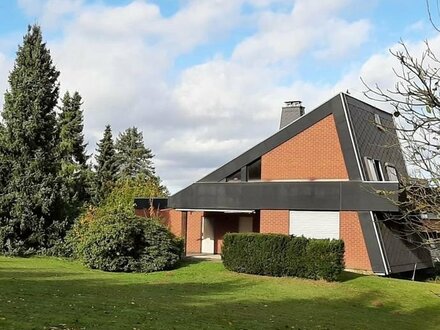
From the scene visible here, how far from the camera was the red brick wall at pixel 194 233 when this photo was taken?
35.4 m

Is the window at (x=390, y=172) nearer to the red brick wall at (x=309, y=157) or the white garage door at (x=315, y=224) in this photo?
the red brick wall at (x=309, y=157)

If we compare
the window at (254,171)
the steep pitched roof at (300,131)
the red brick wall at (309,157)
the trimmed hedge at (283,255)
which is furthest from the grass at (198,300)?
the red brick wall at (309,157)

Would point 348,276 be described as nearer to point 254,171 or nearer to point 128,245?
point 254,171

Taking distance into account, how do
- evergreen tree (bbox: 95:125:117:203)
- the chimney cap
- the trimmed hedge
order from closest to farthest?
the trimmed hedge → the chimney cap → evergreen tree (bbox: 95:125:117:203)

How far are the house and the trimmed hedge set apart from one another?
190 inches

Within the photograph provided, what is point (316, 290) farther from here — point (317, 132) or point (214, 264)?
point (317, 132)

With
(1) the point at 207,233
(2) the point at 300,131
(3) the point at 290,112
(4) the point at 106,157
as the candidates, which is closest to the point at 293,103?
(3) the point at 290,112

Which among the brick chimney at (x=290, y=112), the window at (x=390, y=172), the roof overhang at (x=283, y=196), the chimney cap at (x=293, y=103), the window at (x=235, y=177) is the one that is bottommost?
the roof overhang at (x=283, y=196)

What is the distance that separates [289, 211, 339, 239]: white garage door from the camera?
27031mm

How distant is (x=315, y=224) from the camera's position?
27.5m

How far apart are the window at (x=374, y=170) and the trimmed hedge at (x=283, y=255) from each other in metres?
7.42

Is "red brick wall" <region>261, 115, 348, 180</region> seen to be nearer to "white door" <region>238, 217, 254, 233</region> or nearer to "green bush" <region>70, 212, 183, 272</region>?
"white door" <region>238, 217, 254, 233</region>

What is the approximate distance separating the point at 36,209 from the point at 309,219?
47.3ft

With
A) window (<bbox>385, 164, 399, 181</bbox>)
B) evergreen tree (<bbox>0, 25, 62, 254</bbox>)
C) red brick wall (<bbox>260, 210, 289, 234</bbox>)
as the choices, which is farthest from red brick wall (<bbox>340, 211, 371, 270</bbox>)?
evergreen tree (<bbox>0, 25, 62, 254</bbox>)
